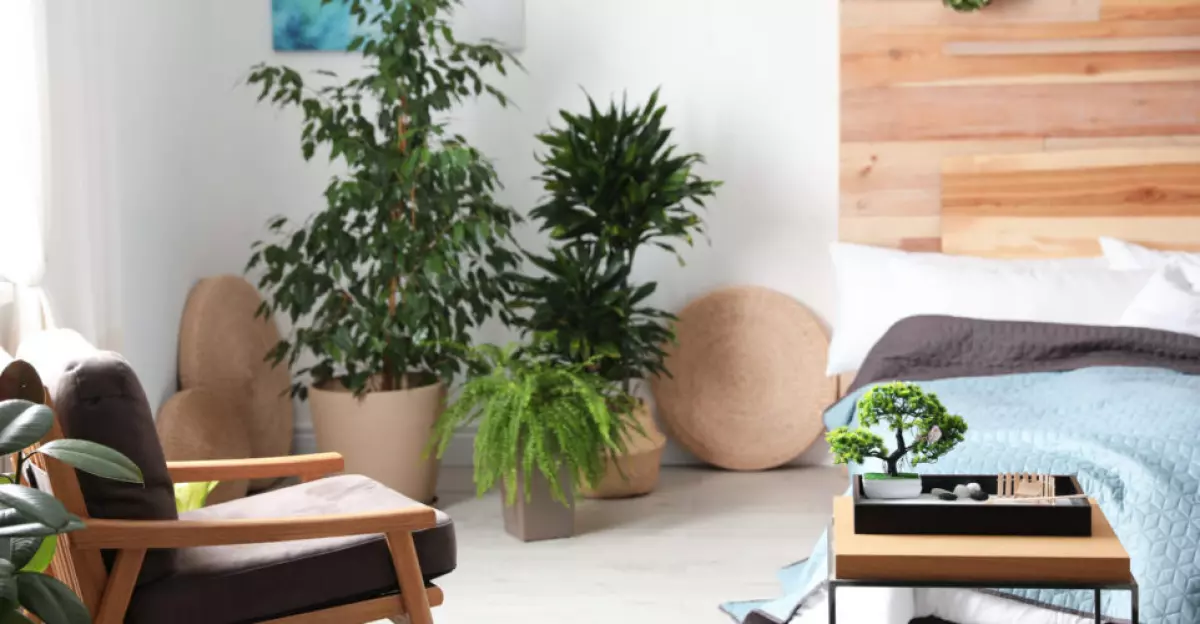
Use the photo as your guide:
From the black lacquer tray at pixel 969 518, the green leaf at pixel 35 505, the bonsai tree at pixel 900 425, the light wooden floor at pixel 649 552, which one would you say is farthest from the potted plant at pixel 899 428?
the green leaf at pixel 35 505

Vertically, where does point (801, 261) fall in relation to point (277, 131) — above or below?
below

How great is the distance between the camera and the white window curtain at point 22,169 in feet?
9.79

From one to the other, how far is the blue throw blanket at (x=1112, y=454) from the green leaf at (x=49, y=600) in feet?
5.28

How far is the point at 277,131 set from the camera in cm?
469

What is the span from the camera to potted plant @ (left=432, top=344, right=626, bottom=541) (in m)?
3.68

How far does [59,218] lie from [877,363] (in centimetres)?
226

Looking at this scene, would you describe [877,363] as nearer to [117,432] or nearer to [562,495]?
[562,495]

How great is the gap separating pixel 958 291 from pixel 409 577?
2.30 meters

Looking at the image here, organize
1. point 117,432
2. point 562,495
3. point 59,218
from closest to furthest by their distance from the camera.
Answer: point 117,432, point 59,218, point 562,495

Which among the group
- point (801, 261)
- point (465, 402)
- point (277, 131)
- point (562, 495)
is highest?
point (277, 131)

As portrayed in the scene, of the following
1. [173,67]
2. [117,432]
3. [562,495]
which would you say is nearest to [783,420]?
[562,495]

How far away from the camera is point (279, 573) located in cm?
230

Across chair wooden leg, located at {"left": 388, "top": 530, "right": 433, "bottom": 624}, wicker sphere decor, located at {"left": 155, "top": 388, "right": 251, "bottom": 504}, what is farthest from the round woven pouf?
chair wooden leg, located at {"left": 388, "top": 530, "right": 433, "bottom": 624}

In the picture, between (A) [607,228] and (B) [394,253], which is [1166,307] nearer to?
(A) [607,228]
